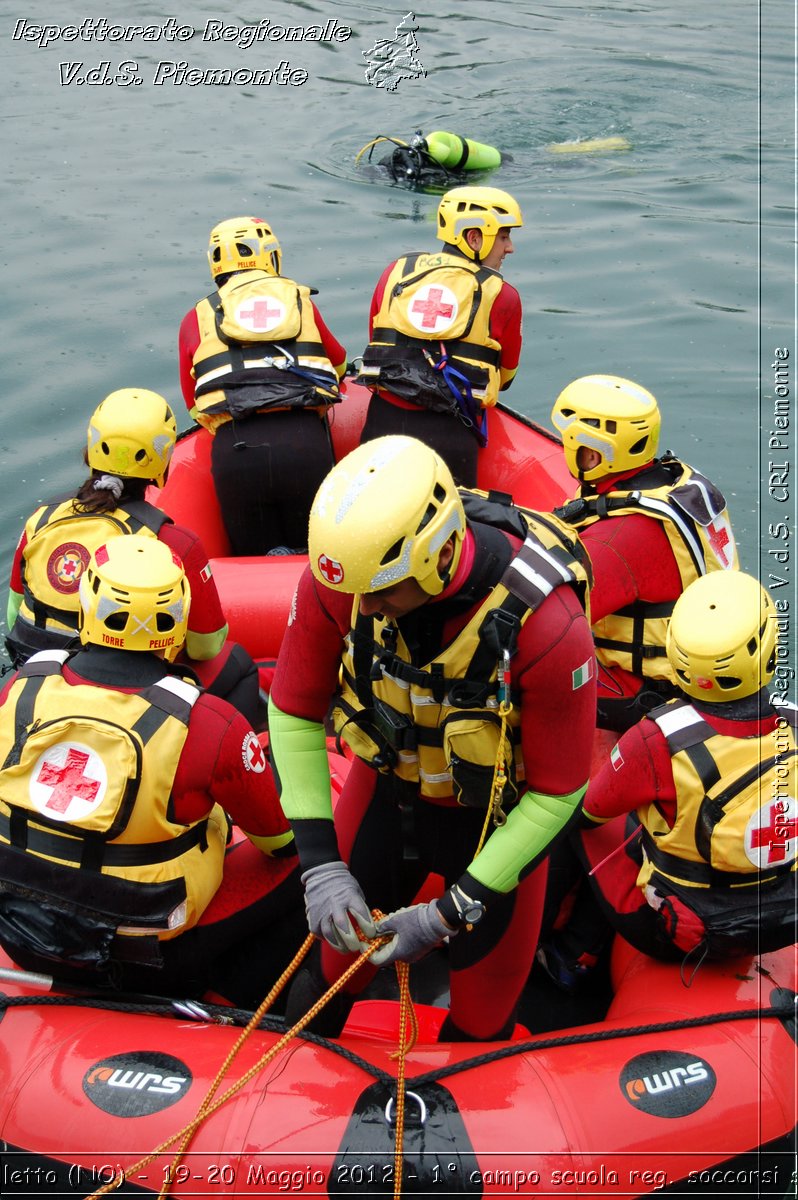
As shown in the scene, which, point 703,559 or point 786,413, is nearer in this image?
point 703,559

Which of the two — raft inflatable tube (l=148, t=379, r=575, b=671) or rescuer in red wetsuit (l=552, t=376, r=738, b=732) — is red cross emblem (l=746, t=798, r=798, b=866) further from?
raft inflatable tube (l=148, t=379, r=575, b=671)

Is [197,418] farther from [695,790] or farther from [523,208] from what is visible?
[523,208]

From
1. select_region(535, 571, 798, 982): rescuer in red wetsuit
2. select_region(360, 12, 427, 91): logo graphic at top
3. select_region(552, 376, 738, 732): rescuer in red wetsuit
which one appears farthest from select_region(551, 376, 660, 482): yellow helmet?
select_region(360, 12, 427, 91): logo graphic at top

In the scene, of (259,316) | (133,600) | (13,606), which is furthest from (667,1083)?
(259,316)

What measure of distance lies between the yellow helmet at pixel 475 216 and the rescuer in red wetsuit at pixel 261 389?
2.34 ft

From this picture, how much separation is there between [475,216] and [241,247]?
0.98m

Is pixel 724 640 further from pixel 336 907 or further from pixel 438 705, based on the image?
pixel 336 907

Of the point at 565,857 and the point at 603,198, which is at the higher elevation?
the point at 603,198

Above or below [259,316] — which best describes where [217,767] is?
below

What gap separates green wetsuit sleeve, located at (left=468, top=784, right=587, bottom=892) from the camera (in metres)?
2.73

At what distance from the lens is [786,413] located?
774cm

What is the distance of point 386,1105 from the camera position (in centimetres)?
278

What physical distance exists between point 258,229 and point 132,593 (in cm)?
279

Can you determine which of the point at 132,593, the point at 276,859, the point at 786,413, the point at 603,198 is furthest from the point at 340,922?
the point at 603,198
